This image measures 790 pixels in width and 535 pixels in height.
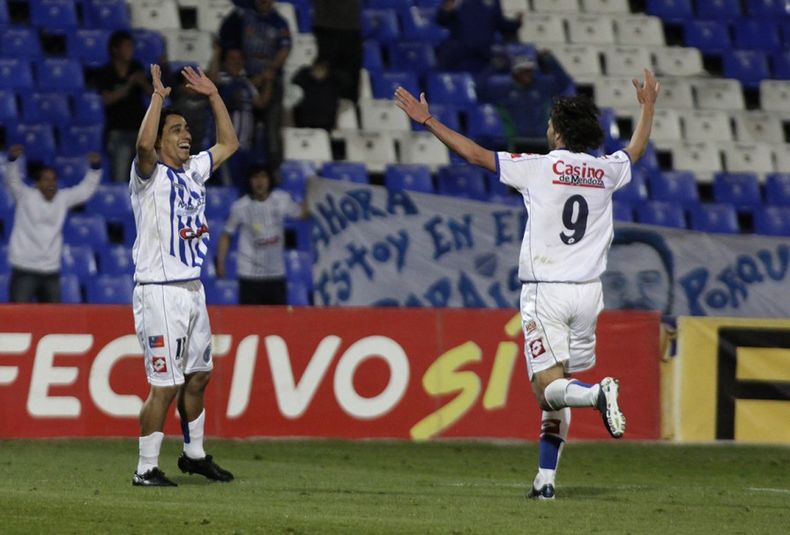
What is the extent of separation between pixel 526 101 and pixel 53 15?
18.4 feet

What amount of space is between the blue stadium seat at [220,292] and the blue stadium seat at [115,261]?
0.87m

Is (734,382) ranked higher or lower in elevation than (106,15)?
lower

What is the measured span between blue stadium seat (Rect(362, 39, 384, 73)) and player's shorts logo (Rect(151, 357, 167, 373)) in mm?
10776

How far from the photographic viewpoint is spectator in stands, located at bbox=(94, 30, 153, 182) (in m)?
17.0

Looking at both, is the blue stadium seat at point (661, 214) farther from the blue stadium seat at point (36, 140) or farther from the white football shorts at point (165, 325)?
the white football shorts at point (165, 325)

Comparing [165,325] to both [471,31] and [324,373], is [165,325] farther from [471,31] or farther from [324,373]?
[471,31]

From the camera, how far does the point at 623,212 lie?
19.1 meters

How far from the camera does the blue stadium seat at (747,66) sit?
71.9ft

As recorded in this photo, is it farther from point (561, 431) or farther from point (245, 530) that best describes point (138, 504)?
point (561, 431)

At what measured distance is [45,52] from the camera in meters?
18.9

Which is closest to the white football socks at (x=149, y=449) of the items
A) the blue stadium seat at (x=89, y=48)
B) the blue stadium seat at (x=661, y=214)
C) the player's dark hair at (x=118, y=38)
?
the player's dark hair at (x=118, y=38)

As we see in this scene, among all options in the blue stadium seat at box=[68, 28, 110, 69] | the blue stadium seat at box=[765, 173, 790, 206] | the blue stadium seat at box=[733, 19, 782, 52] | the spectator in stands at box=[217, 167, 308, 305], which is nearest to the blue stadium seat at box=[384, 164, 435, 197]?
the spectator in stands at box=[217, 167, 308, 305]

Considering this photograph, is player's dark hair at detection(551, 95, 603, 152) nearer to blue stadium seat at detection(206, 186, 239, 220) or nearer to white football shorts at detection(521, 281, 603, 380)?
white football shorts at detection(521, 281, 603, 380)

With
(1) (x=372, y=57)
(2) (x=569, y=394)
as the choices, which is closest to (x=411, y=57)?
(1) (x=372, y=57)
